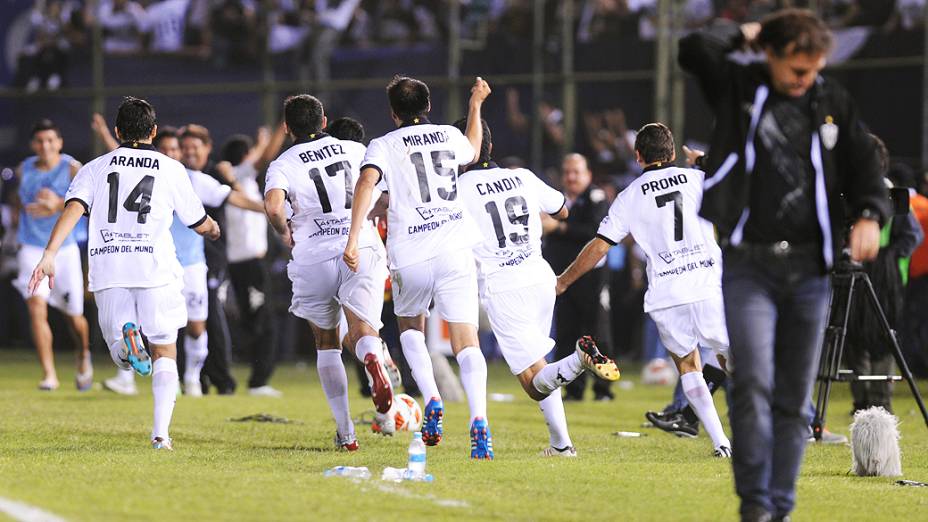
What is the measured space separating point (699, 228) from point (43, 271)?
155 inches

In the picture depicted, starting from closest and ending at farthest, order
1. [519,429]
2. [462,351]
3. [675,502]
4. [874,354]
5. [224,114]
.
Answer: [675,502]
[462,351]
[519,429]
[874,354]
[224,114]

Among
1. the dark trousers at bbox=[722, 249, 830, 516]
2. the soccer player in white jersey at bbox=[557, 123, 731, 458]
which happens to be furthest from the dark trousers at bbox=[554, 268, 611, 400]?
the dark trousers at bbox=[722, 249, 830, 516]

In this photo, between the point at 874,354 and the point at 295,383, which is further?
the point at 295,383

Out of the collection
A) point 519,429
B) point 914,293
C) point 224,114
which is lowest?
point 519,429

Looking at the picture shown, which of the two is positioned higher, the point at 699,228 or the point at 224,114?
the point at 224,114

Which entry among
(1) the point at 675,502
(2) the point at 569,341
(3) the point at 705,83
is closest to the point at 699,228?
(1) the point at 675,502

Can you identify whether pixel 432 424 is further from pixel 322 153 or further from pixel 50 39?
pixel 50 39

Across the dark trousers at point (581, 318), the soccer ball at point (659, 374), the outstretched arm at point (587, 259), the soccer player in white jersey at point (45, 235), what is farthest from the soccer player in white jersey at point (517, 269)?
the soccer ball at point (659, 374)

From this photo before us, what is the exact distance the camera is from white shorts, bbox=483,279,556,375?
30.6ft

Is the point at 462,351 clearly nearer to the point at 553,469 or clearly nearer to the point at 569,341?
the point at 553,469

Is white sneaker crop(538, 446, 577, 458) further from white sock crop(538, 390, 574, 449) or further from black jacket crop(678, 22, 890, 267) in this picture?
black jacket crop(678, 22, 890, 267)

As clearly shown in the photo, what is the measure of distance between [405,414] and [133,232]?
2.43 metres

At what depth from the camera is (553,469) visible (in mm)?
8305

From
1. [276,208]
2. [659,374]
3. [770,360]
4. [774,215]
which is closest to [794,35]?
[774,215]
